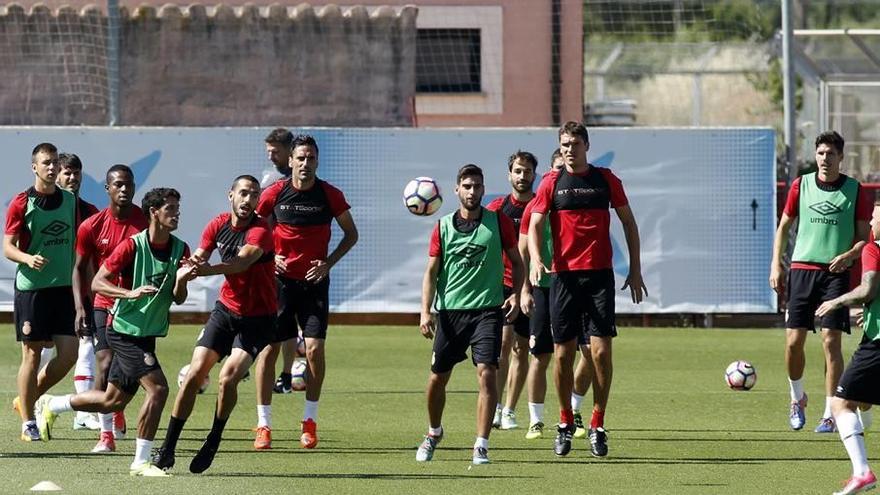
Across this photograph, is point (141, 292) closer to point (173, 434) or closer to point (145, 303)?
point (145, 303)

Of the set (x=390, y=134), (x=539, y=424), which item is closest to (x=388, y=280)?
(x=390, y=134)

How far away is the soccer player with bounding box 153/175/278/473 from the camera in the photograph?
1033 cm

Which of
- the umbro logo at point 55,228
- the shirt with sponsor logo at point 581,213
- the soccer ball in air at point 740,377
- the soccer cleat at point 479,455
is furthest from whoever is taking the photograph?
the soccer ball in air at point 740,377

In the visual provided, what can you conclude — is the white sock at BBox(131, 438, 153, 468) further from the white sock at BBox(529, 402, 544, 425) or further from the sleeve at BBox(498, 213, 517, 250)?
the white sock at BBox(529, 402, 544, 425)

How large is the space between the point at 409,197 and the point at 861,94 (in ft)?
54.4

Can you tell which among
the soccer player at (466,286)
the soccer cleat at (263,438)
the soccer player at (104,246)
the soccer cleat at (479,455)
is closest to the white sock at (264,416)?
the soccer cleat at (263,438)

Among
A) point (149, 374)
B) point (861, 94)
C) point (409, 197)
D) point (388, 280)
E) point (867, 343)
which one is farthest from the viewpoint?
point (861, 94)

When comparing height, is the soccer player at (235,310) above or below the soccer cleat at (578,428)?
above

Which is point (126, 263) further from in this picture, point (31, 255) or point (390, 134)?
point (390, 134)

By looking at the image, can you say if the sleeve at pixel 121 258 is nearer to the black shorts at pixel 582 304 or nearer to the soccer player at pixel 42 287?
the soccer player at pixel 42 287

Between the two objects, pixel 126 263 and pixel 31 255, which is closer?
pixel 126 263

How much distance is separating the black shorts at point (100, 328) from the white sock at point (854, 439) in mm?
4976

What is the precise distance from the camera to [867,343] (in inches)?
373

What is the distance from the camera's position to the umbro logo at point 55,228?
11.9 meters
